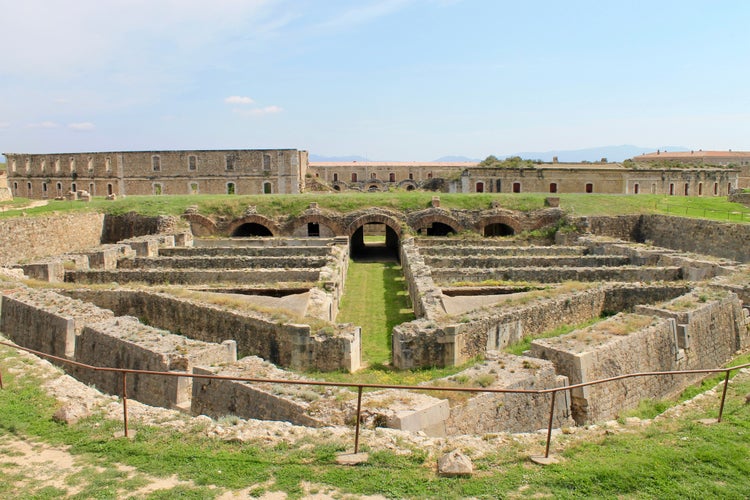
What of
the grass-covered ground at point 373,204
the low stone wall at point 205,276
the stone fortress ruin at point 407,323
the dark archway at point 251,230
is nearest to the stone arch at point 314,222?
the grass-covered ground at point 373,204

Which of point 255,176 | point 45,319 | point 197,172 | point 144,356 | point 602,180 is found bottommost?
point 144,356

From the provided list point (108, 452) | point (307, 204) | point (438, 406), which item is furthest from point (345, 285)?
point (108, 452)

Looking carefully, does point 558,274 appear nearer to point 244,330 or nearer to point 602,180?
point 244,330

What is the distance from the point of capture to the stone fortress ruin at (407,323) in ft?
27.8

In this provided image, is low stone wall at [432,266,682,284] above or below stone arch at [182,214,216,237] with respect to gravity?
below

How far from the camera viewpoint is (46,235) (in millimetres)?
25719

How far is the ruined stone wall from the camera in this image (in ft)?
76.9

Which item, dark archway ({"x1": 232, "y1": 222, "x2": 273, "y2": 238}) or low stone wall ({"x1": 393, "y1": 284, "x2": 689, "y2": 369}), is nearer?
low stone wall ({"x1": 393, "y1": 284, "x2": 689, "y2": 369})

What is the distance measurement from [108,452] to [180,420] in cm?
93

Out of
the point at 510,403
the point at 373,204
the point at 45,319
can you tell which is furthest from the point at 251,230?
the point at 510,403

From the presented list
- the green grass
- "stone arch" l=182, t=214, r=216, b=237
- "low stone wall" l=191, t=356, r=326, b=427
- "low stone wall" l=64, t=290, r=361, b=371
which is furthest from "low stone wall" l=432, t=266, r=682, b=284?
"stone arch" l=182, t=214, r=216, b=237

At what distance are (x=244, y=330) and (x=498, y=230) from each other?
23973 millimetres

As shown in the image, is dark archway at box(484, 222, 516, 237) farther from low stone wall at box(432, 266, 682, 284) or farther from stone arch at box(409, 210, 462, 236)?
low stone wall at box(432, 266, 682, 284)

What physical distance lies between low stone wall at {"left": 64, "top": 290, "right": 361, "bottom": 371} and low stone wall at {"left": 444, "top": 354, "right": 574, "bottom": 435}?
9.25 feet
